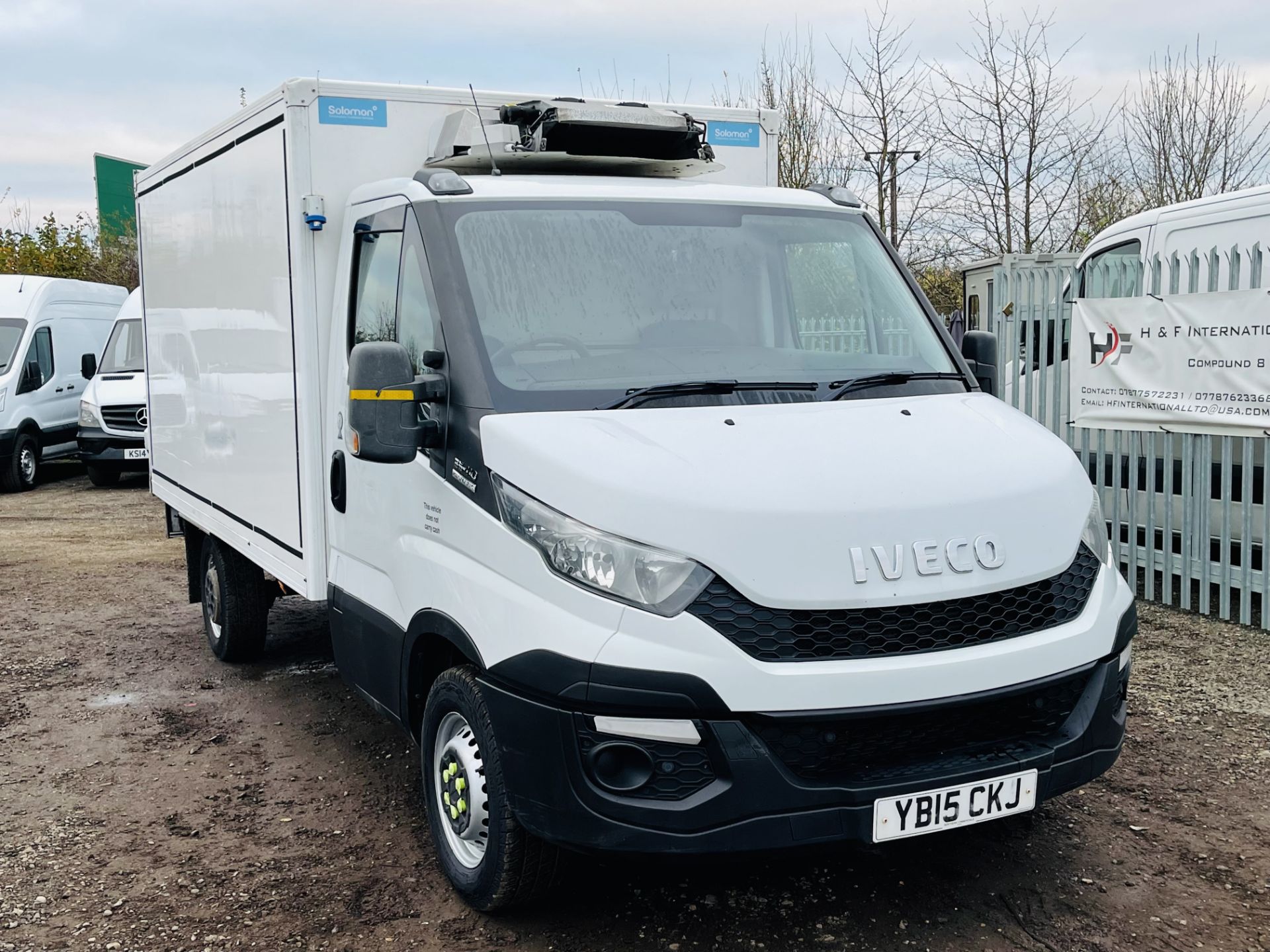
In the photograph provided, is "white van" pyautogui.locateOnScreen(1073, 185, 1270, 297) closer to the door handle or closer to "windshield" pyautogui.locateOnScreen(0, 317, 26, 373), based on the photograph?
the door handle

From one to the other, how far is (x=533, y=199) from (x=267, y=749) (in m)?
2.83

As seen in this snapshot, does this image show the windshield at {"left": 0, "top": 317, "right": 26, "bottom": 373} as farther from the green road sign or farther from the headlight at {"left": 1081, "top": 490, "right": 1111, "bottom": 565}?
the green road sign

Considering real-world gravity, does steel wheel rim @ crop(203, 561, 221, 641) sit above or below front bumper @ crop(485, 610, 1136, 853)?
below

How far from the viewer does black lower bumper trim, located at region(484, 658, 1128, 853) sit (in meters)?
3.03

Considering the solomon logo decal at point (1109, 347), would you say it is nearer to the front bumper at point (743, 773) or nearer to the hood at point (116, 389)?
the front bumper at point (743, 773)

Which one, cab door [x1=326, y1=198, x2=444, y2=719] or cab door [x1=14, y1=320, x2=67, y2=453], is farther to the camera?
cab door [x1=14, y1=320, x2=67, y2=453]

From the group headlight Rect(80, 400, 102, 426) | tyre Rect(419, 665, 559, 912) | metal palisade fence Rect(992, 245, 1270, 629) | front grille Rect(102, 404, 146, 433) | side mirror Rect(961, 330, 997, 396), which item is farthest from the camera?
headlight Rect(80, 400, 102, 426)

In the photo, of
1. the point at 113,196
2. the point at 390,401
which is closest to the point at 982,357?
the point at 390,401

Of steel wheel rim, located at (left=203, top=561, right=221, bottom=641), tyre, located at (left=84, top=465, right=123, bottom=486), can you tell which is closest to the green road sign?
tyre, located at (left=84, top=465, right=123, bottom=486)

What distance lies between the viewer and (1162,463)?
317 inches

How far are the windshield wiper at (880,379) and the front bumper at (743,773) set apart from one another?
1.08 metres

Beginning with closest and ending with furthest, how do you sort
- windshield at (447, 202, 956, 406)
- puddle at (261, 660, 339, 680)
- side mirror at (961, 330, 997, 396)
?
windshield at (447, 202, 956, 406)
side mirror at (961, 330, 997, 396)
puddle at (261, 660, 339, 680)

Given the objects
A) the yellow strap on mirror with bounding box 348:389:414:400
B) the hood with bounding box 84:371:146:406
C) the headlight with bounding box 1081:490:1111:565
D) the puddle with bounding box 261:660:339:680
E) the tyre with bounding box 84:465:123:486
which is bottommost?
the puddle with bounding box 261:660:339:680

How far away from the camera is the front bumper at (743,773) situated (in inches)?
119
